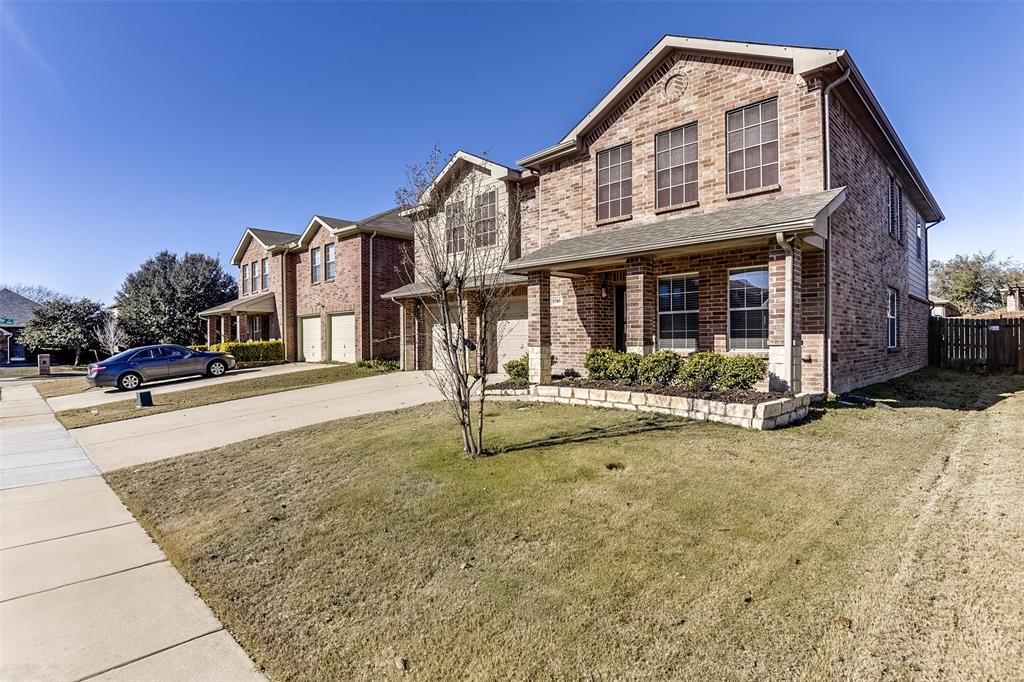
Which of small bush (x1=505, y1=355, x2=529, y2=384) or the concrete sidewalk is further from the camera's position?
small bush (x1=505, y1=355, x2=529, y2=384)

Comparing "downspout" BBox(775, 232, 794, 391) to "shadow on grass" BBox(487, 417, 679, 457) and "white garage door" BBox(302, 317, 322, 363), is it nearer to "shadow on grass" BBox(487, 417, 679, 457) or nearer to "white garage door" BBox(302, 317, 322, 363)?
"shadow on grass" BBox(487, 417, 679, 457)

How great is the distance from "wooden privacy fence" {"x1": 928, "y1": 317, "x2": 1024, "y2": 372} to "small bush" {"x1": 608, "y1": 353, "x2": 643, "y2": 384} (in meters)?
14.1

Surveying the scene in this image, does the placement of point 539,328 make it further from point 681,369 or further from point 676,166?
point 676,166

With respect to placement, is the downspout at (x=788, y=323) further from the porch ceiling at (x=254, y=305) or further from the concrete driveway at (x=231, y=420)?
the porch ceiling at (x=254, y=305)

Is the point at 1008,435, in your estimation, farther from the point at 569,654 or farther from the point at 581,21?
the point at 581,21

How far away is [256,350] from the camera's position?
23.4m

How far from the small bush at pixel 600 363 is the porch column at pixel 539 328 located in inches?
41.1

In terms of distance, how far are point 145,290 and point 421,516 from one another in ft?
122

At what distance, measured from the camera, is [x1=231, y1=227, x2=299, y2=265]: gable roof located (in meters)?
26.5

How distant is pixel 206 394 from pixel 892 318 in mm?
19775

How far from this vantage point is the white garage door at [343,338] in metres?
20.9

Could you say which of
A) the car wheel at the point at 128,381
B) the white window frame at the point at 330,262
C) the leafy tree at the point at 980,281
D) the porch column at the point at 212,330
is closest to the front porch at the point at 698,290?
the white window frame at the point at 330,262

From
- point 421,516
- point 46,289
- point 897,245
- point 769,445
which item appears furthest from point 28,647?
point 46,289

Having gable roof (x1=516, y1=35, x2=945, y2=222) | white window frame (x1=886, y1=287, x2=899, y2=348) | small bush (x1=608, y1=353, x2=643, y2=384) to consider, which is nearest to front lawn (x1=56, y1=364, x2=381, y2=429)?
gable roof (x1=516, y1=35, x2=945, y2=222)
